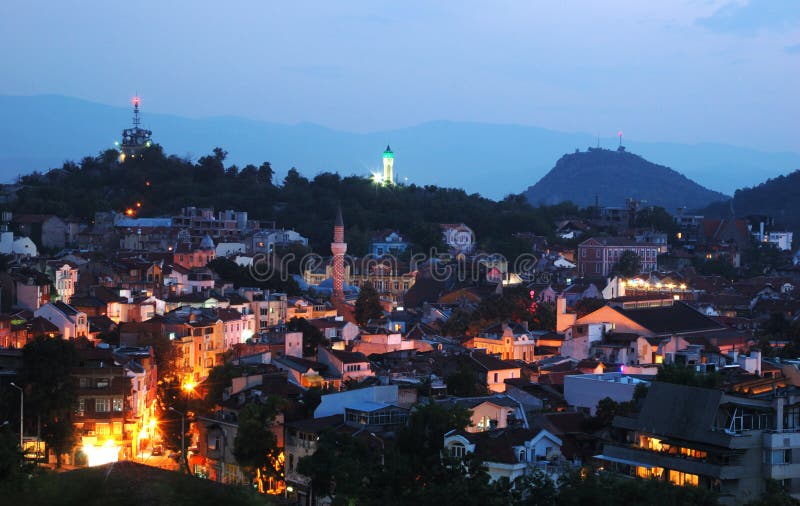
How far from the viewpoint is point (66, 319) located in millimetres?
21844

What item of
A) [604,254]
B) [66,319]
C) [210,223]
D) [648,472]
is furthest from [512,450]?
[210,223]

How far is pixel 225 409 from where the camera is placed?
16.7 metres

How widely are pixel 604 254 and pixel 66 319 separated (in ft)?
78.9

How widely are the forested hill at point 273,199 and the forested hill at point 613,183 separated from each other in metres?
39.8

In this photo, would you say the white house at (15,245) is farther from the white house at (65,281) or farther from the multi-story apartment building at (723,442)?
the multi-story apartment building at (723,442)

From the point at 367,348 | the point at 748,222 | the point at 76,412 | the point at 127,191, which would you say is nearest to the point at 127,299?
the point at 367,348

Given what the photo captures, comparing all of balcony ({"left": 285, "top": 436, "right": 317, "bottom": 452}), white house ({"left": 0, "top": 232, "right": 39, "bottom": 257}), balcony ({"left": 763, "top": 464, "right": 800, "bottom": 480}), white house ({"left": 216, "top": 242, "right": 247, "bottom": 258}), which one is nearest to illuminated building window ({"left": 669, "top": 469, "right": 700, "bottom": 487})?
balcony ({"left": 763, "top": 464, "right": 800, "bottom": 480})

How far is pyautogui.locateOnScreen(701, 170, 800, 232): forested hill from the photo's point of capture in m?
61.1

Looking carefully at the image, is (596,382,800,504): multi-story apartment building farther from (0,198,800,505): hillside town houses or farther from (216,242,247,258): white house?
(216,242,247,258): white house

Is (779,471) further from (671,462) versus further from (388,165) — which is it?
(388,165)

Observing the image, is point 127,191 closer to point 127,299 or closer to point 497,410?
point 127,299

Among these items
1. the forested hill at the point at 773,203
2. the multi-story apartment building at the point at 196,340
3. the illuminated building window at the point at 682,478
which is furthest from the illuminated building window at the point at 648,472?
the forested hill at the point at 773,203

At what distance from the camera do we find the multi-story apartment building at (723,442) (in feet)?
38.8

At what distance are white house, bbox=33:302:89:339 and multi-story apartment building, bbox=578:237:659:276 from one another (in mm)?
22928
